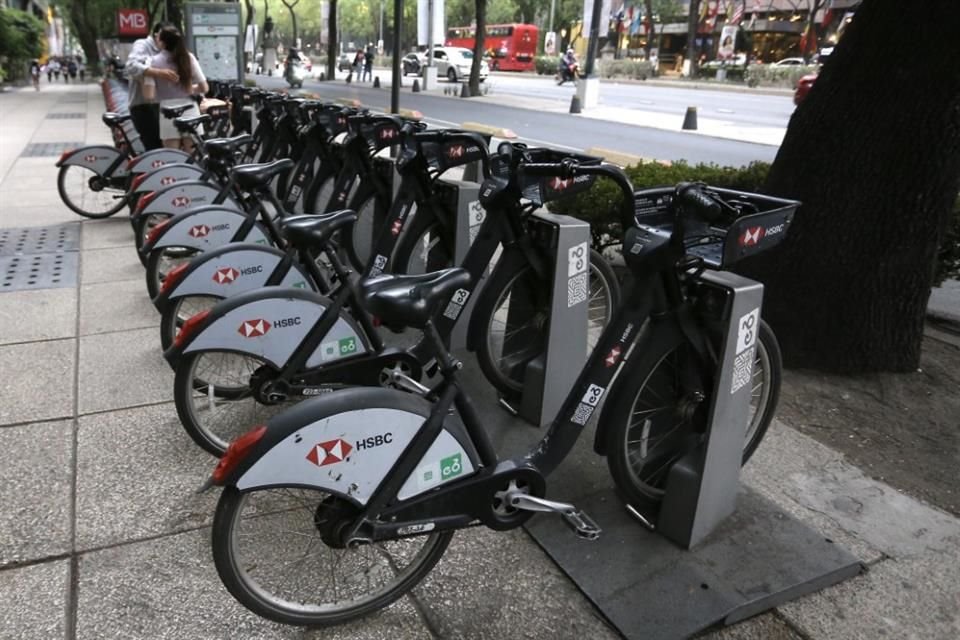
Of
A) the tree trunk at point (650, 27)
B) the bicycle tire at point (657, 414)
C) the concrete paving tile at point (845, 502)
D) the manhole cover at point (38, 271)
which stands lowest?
the manhole cover at point (38, 271)

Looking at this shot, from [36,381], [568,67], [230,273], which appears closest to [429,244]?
[230,273]

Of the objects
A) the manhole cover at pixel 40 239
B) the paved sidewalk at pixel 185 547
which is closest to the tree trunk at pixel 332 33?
the manhole cover at pixel 40 239

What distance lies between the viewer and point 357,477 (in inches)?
85.9

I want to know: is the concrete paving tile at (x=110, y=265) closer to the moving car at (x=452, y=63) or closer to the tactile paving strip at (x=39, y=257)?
the tactile paving strip at (x=39, y=257)

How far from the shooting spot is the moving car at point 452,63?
4075cm

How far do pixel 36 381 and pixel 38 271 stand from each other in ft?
7.60

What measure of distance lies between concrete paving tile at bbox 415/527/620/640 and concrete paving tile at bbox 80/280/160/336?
284 cm

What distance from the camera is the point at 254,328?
3.00m

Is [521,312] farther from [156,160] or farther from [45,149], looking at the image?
[45,149]

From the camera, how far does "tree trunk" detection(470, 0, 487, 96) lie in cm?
2656

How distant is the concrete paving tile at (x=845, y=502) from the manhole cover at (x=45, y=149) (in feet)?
38.9

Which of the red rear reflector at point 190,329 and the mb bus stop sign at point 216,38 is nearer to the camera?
the red rear reflector at point 190,329

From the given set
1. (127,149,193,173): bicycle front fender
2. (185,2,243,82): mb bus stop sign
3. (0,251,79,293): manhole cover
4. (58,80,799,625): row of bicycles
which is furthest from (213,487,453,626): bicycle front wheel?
(185,2,243,82): mb bus stop sign

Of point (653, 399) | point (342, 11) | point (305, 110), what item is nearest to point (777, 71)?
point (305, 110)
